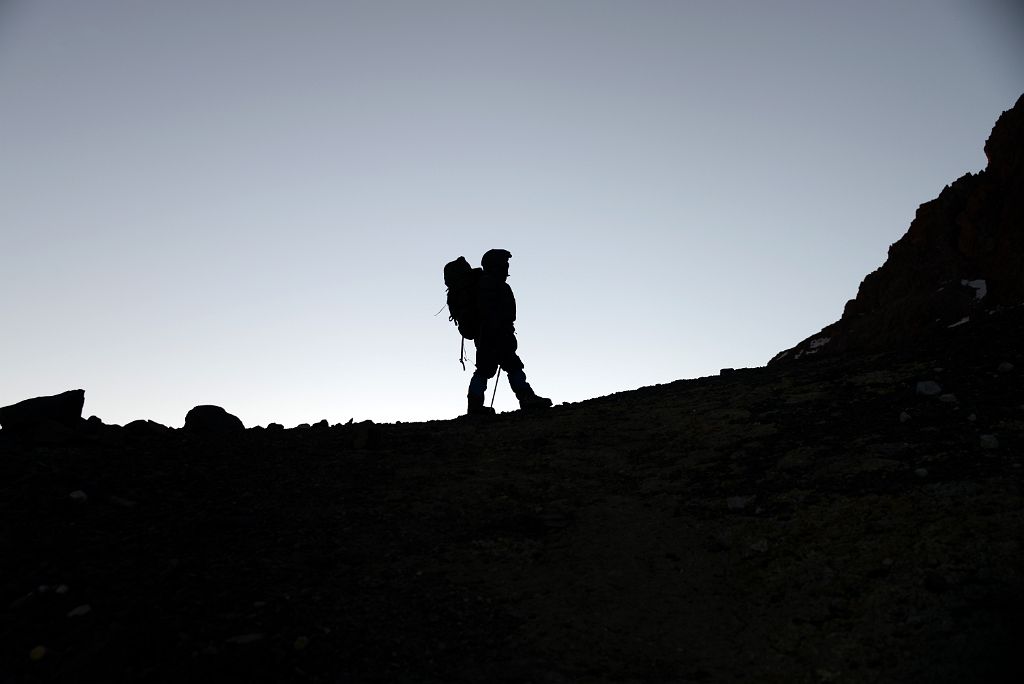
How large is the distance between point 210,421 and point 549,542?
16.7ft

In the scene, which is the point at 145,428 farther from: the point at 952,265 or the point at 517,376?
the point at 952,265

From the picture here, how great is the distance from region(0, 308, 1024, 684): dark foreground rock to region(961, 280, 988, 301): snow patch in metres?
8.28

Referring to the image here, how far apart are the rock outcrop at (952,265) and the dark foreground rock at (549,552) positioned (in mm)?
7485

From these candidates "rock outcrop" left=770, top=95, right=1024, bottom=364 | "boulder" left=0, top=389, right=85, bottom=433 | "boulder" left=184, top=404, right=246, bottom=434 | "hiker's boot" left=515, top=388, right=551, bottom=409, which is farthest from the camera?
"rock outcrop" left=770, top=95, right=1024, bottom=364

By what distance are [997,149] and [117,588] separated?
19670mm

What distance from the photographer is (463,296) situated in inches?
543

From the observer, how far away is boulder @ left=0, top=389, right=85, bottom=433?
8.74 metres

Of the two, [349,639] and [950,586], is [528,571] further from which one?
[950,586]

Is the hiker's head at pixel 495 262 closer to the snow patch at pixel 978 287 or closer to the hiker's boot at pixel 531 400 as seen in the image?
the hiker's boot at pixel 531 400

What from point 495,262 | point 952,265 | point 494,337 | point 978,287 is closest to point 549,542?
point 494,337

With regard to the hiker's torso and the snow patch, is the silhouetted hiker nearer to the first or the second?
the hiker's torso

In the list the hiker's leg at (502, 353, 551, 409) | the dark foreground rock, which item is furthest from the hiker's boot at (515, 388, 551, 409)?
the dark foreground rock

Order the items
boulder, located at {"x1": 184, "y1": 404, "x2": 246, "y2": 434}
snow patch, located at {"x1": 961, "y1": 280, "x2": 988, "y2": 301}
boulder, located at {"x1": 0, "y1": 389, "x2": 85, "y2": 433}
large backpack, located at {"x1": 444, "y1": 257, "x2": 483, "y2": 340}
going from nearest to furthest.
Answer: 1. boulder, located at {"x1": 0, "y1": 389, "x2": 85, "y2": 433}
2. boulder, located at {"x1": 184, "y1": 404, "x2": 246, "y2": 434}
3. large backpack, located at {"x1": 444, "y1": 257, "x2": 483, "y2": 340}
4. snow patch, located at {"x1": 961, "y1": 280, "x2": 988, "y2": 301}

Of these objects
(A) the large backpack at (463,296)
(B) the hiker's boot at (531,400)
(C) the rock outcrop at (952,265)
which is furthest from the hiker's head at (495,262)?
(C) the rock outcrop at (952,265)
